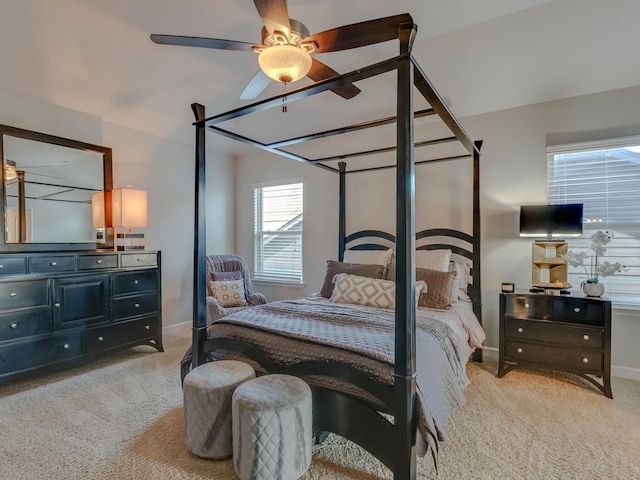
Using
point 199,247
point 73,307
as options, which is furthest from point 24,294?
point 199,247

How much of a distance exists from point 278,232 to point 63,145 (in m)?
2.64

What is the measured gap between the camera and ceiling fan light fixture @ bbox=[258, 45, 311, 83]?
67.2 inches

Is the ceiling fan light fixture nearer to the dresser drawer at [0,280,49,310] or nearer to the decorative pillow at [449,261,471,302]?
the decorative pillow at [449,261,471,302]

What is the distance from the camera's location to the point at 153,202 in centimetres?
418

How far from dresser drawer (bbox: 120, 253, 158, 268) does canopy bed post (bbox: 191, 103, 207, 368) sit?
163 centimetres

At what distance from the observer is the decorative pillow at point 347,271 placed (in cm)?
316

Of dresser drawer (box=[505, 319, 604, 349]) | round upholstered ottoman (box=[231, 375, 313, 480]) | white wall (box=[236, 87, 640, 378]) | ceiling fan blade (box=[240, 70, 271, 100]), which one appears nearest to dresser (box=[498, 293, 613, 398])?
dresser drawer (box=[505, 319, 604, 349])

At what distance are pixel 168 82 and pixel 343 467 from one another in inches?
143

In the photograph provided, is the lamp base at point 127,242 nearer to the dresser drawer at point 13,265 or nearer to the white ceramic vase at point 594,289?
the dresser drawer at point 13,265

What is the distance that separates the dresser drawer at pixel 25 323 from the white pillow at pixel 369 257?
2.83m

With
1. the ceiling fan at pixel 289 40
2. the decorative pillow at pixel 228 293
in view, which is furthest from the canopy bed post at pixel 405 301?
the decorative pillow at pixel 228 293

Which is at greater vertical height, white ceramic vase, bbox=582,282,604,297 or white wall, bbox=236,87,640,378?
white wall, bbox=236,87,640,378

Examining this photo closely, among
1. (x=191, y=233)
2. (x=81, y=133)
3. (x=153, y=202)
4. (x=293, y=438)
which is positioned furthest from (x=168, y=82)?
(x=293, y=438)

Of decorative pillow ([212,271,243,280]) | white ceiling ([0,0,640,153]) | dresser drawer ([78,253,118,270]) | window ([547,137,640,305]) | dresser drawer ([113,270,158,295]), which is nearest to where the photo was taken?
white ceiling ([0,0,640,153])
